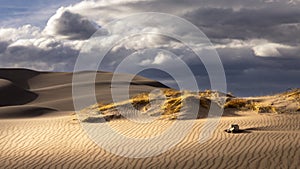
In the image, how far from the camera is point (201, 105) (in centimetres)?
2120

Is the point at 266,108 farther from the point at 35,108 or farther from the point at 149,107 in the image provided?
the point at 35,108

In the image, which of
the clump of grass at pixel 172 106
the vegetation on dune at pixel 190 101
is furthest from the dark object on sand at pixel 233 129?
the clump of grass at pixel 172 106

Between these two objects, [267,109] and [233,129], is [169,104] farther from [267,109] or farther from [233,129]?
[233,129]

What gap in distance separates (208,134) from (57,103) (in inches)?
897

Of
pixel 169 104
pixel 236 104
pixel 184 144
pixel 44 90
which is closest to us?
pixel 184 144

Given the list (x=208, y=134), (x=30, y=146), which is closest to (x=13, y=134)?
(x=30, y=146)

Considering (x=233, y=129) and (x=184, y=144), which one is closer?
(x=184, y=144)

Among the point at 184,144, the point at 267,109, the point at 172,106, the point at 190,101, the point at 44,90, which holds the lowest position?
the point at 184,144

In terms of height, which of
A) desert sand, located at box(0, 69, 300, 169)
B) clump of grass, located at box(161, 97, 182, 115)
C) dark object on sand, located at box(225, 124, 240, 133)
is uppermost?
clump of grass, located at box(161, 97, 182, 115)

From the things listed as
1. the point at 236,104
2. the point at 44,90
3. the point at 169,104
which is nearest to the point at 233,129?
the point at 169,104

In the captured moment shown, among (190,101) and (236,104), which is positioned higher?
(190,101)

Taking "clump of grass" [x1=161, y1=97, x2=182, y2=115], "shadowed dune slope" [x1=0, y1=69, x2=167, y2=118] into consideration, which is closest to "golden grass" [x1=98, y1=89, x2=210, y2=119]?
"clump of grass" [x1=161, y1=97, x2=182, y2=115]

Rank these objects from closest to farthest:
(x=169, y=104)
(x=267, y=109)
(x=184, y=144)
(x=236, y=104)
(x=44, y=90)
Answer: (x=184, y=144) < (x=267, y=109) < (x=169, y=104) < (x=236, y=104) < (x=44, y=90)

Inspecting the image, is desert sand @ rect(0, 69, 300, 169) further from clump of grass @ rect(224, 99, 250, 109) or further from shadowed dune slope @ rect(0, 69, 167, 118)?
shadowed dune slope @ rect(0, 69, 167, 118)
